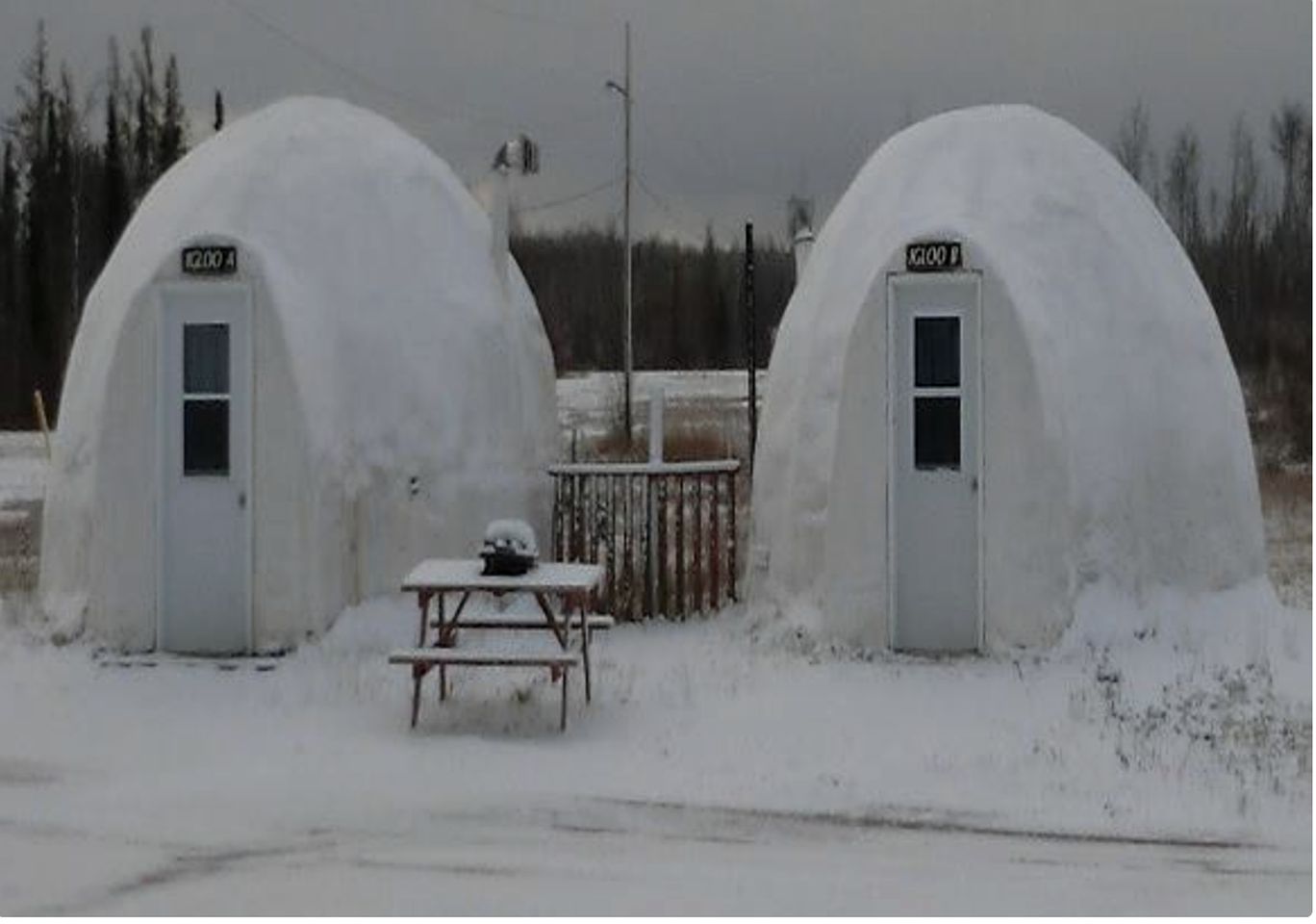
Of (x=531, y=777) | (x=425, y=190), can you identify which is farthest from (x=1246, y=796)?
(x=425, y=190)

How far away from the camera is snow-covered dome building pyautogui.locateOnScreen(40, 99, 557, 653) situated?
1175 centimetres

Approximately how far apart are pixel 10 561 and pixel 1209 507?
12846 mm

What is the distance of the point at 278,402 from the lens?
463 inches

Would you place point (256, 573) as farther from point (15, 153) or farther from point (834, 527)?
point (15, 153)

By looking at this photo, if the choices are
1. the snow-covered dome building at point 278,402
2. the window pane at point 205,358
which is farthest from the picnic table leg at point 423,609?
the window pane at point 205,358

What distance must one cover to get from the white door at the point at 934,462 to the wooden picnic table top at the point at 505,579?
232 centimetres

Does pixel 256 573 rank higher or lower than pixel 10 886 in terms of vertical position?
higher

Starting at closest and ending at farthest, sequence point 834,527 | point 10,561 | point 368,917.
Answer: point 368,917 < point 834,527 < point 10,561

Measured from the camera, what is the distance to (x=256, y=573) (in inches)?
461

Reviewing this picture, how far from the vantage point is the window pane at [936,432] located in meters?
11.5

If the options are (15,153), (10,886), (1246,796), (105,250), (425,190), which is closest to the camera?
(10,886)

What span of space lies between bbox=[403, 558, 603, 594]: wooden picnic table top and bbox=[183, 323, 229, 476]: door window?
2273mm

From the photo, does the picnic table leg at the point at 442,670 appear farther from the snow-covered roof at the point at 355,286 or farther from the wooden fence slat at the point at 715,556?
the wooden fence slat at the point at 715,556

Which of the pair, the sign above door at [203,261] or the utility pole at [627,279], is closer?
the sign above door at [203,261]
